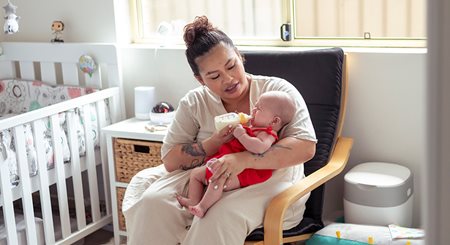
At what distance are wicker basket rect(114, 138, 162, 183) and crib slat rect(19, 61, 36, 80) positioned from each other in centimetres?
84

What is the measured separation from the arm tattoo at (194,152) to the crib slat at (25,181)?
761mm

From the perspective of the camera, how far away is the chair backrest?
236cm

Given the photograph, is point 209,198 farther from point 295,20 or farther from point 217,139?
point 295,20

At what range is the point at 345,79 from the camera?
240 centimetres

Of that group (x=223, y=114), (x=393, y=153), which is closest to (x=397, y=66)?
(x=393, y=153)

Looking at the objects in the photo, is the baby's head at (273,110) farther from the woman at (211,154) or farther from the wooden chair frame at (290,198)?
the wooden chair frame at (290,198)

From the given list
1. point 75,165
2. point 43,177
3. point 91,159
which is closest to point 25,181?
point 43,177

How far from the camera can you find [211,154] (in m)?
2.09

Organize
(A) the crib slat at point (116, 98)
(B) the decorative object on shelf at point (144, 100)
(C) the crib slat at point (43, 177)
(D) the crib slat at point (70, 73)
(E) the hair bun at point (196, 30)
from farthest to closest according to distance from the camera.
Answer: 1. (D) the crib slat at point (70, 73)
2. (A) the crib slat at point (116, 98)
3. (B) the decorative object on shelf at point (144, 100)
4. (C) the crib slat at point (43, 177)
5. (E) the hair bun at point (196, 30)

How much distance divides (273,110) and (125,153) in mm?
1054

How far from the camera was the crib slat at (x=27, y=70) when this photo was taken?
3.32 meters

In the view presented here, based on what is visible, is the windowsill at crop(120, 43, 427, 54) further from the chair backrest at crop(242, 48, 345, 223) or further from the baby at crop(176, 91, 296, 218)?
the baby at crop(176, 91, 296, 218)

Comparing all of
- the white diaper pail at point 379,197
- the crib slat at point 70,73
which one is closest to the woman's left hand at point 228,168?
the white diaper pail at point 379,197

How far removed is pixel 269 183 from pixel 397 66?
78cm
